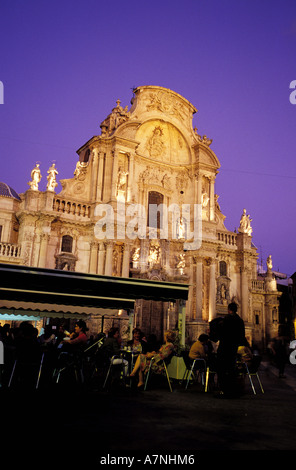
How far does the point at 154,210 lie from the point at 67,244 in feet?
24.3

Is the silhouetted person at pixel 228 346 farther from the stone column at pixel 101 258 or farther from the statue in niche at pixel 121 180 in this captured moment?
the statue in niche at pixel 121 180

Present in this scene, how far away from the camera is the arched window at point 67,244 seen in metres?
26.8

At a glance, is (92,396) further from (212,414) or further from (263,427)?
(263,427)

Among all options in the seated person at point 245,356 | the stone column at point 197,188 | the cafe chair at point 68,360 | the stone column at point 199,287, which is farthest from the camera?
the stone column at point 197,188

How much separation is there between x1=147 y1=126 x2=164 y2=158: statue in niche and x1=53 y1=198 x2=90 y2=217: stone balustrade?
24.9ft

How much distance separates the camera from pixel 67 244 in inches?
1059

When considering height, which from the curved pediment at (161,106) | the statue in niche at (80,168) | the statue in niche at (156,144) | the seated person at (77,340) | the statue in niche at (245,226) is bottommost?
the seated person at (77,340)

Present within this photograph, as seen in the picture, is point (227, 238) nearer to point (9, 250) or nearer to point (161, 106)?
point (161, 106)

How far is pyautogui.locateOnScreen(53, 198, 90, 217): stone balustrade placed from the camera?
26.7 m

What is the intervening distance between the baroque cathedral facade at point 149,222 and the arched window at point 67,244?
7cm

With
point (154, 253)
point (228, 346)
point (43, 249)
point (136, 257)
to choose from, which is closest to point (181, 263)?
point (154, 253)

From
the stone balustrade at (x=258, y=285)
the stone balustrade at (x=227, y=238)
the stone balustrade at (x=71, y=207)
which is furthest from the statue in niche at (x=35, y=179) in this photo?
the stone balustrade at (x=258, y=285)
